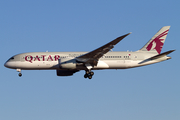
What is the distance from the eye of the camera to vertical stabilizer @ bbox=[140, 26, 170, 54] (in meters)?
51.0

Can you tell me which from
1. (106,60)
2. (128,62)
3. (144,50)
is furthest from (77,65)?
(144,50)

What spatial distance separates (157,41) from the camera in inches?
2031

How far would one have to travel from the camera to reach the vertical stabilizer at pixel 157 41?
167 feet

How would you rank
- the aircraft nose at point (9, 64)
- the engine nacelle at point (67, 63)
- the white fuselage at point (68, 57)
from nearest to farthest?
the engine nacelle at point (67, 63), the white fuselage at point (68, 57), the aircraft nose at point (9, 64)

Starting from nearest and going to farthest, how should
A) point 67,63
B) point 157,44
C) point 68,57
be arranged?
1. point 67,63
2. point 68,57
3. point 157,44

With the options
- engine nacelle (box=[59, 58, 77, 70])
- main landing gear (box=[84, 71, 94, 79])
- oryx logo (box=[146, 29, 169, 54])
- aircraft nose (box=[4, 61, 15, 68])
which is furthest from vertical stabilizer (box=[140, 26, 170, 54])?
aircraft nose (box=[4, 61, 15, 68])

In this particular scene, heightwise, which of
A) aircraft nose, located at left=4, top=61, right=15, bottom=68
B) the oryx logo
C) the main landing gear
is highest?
the oryx logo

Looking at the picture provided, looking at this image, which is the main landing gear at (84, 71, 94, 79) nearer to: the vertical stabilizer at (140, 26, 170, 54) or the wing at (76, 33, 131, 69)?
the wing at (76, 33, 131, 69)

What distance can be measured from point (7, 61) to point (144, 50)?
20368 millimetres

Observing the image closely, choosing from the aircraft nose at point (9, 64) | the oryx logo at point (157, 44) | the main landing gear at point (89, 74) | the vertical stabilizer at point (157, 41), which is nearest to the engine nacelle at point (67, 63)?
the main landing gear at point (89, 74)

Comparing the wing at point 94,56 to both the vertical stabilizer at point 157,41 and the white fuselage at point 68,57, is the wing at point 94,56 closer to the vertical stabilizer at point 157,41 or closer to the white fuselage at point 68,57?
the white fuselage at point 68,57

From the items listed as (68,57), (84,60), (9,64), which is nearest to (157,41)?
(84,60)

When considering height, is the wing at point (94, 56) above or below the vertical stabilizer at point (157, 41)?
below

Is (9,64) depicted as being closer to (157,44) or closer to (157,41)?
(157,44)
